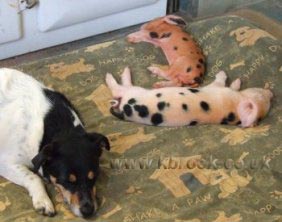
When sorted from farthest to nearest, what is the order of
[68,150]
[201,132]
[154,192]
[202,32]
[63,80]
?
1. [202,32]
2. [63,80]
3. [201,132]
4. [154,192]
5. [68,150]

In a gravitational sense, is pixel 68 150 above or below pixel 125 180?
above

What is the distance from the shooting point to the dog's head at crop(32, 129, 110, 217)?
193cm

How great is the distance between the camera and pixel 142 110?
7.90 ft

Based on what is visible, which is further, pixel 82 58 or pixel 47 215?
pixel 82 58

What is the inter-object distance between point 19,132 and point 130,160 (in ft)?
1.48

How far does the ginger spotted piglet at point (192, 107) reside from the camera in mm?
2389

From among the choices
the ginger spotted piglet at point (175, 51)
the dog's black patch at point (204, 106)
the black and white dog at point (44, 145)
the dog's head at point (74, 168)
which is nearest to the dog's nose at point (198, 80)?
the ginger spotted piglet at point (175, 51)

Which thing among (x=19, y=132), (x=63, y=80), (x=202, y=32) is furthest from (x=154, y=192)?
(x=202, y=32)

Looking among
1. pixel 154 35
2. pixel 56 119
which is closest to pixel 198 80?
pixel 154 35

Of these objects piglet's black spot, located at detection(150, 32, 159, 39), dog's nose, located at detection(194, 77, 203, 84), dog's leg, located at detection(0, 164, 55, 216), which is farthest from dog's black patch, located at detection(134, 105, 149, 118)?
piglet's black spot, located at detection(150, 32, 159, 39)

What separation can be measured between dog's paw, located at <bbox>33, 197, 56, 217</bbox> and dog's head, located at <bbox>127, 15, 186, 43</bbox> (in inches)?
47.2

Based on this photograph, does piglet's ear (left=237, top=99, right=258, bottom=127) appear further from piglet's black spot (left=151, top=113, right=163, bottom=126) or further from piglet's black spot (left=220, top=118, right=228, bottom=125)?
piglet's black spot (left=151, top=113, right=163, bottom=126)

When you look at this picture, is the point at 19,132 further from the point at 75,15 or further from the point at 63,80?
the point at 75,15

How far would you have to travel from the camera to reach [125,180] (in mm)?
2168
